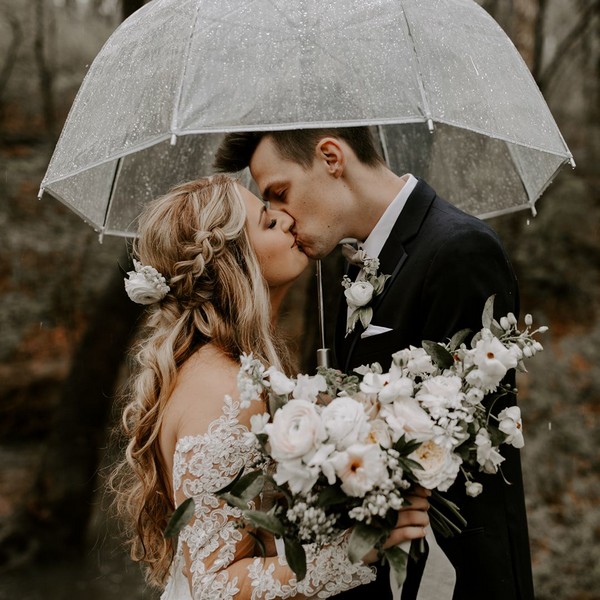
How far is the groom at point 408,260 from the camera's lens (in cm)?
276

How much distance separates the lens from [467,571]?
2752 millimetres

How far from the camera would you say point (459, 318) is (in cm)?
276

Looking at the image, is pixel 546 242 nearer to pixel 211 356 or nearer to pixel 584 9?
pixel 584 9

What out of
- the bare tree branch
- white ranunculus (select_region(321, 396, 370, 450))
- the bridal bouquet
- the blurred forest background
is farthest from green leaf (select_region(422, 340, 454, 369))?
the bare tree branch

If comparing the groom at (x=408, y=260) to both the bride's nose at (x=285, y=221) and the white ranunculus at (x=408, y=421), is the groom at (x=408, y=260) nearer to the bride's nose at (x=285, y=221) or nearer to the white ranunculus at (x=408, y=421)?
the bride's nose at (x=285, y=221)

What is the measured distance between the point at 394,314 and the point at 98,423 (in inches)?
183

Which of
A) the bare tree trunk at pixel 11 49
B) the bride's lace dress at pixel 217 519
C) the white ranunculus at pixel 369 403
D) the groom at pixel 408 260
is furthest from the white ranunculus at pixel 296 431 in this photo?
the bare tree trunk at pixel 11 49

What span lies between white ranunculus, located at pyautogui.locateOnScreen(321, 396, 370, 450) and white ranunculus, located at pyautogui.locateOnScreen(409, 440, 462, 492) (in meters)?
0.17

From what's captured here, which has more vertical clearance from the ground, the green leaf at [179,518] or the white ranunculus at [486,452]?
the white ranunculus at [486,452]

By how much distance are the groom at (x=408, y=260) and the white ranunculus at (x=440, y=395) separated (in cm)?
46

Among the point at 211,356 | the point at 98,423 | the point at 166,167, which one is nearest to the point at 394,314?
the point at 211,356

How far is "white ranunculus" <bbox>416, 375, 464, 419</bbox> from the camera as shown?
2.28 metres

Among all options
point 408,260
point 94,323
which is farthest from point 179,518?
point 94,323

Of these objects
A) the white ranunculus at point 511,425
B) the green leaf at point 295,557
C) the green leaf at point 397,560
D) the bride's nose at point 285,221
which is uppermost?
the bride's nose at point 285,221
